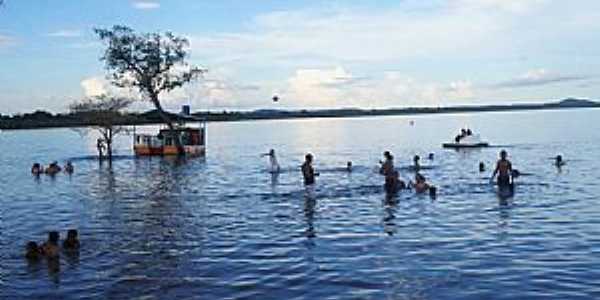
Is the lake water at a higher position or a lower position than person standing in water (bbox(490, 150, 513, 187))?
lower

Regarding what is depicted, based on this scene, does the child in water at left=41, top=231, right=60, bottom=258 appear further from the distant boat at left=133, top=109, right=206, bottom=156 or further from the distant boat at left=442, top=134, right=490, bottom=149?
the distant boat at left=442, top=134, right=490, bottom=149

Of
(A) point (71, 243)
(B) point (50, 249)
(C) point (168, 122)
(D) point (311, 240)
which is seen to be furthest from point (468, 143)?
(B) point (50, 249)

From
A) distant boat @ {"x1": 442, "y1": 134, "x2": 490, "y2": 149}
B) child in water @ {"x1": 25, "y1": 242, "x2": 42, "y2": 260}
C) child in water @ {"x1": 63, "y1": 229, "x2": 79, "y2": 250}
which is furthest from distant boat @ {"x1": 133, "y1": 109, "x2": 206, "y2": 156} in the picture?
child in water @ {"x1": 25, "y1": 242, "x2": 42, "y2": 260}

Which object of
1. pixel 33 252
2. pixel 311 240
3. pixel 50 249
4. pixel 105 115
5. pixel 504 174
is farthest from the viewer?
pixel 105 115

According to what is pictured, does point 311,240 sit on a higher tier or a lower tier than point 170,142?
lower

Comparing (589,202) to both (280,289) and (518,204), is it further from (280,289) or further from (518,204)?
(280,289)

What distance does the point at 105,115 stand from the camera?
244 ft

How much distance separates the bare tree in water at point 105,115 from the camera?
243 feet

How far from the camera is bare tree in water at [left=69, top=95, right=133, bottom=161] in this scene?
74188 mm

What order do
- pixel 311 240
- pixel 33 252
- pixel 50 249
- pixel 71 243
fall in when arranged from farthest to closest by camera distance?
pixel 311 240 < pixel 71 243 < pixel 33 252 < pixel 50 249

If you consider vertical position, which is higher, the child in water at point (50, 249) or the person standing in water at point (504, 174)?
the person standing in water at point (504, 174)

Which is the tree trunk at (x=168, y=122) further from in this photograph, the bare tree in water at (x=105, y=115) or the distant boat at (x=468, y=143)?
the distant boat at (x=468, y=143)

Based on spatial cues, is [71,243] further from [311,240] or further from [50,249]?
[311,240]

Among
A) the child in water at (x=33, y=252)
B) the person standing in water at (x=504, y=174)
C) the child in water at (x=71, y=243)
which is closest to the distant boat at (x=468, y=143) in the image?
the person standing in water at (x=504, y=174)
